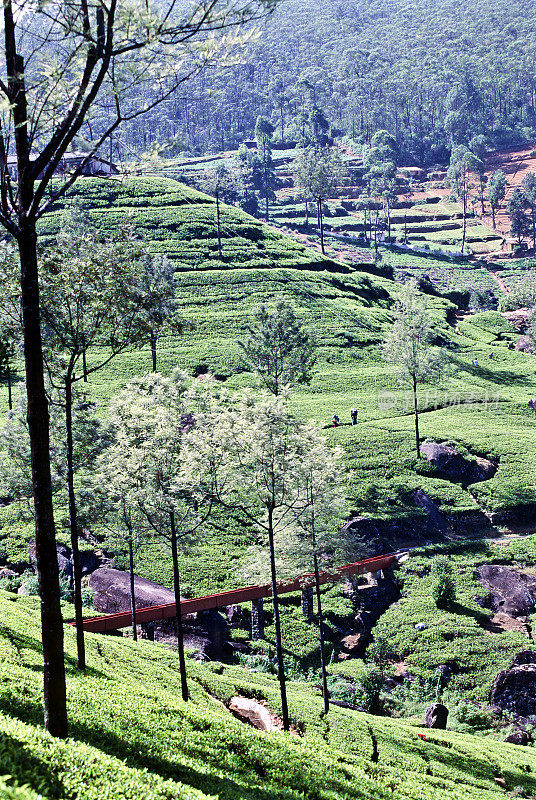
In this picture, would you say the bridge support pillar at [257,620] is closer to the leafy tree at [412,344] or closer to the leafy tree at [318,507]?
the leafy tree at [318,507]

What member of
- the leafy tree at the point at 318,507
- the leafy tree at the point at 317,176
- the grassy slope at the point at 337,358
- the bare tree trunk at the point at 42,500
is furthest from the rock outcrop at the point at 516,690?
the leafy tree at the point at 317,176

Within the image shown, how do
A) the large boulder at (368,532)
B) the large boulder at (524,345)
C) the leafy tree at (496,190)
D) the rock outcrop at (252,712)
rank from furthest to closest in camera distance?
the leafy tree at (496,190) → the large boulder at (524,345) → the large boulder at (368,532) → the rock outcrop at (252,712)

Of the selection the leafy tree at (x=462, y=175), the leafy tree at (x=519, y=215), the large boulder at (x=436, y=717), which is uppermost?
the leafy tree at (x=462, y=175)

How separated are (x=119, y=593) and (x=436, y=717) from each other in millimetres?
19957

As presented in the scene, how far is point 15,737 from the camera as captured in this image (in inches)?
357

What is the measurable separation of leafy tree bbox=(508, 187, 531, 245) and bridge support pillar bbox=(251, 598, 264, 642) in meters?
139

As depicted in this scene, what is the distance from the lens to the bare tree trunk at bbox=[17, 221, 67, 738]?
10969 mm

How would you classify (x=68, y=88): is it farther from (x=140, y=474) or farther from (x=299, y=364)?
(x=299, y=364)

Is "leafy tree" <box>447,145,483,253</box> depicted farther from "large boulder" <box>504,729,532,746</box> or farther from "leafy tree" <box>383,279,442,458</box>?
"large boulder" <box>504,729,532,746</box>

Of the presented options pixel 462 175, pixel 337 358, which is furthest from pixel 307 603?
pixel 462 175

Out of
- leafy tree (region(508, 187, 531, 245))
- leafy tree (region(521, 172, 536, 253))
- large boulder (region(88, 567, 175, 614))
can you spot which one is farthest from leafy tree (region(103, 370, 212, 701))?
leafy tree (region(521, 172, 536, 253))

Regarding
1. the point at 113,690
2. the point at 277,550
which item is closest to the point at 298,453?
the point at 277,550

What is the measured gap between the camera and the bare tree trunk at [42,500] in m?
11.0

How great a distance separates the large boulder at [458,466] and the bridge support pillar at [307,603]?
65.6ft
